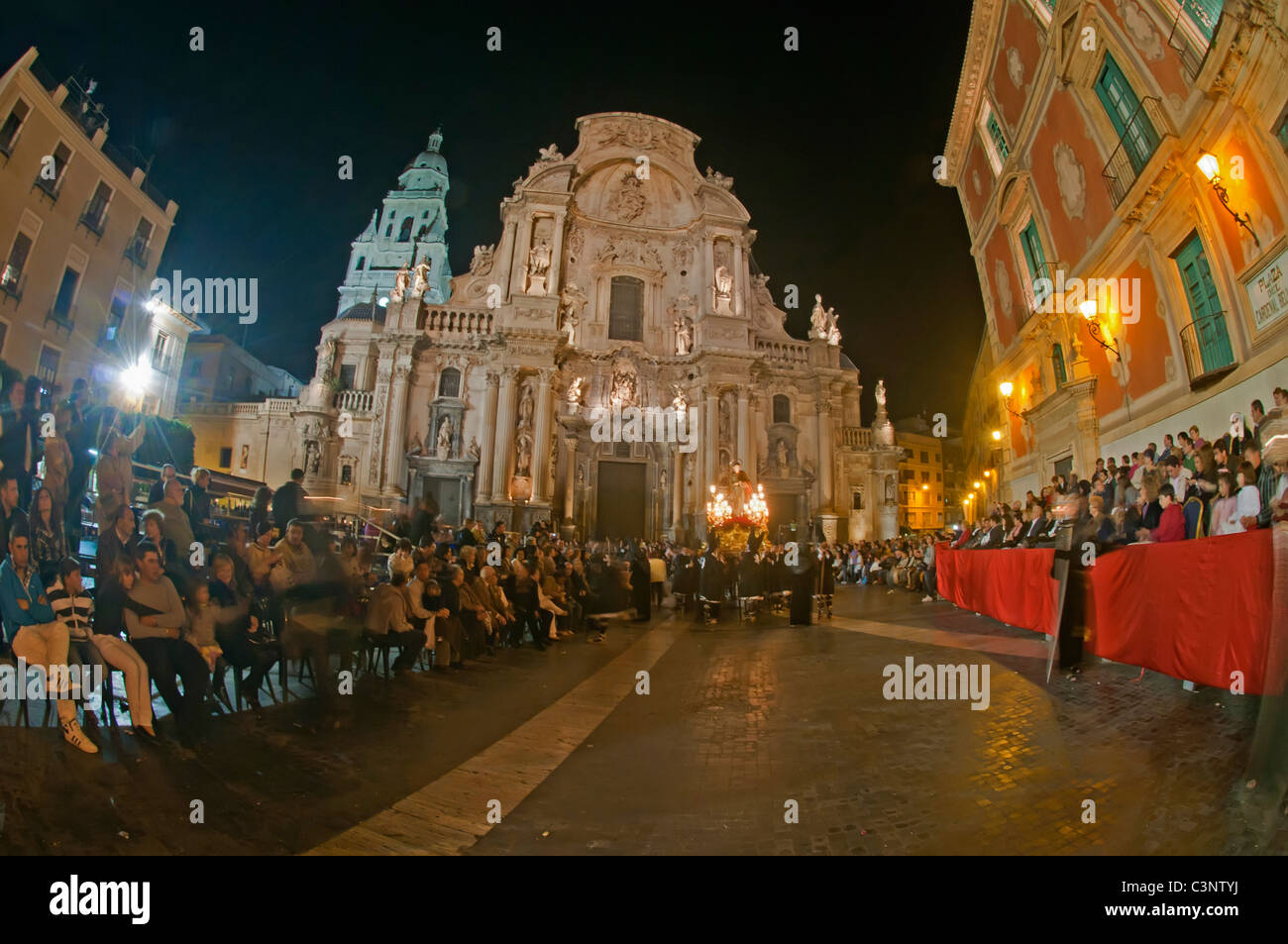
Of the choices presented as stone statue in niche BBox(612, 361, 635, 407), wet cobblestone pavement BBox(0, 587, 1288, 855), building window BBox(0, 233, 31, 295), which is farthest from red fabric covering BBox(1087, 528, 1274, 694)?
stone statue in niche BBox(612, 361, 635, 407)

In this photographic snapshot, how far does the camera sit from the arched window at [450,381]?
85.6ft

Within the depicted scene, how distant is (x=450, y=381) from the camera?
1032 inches

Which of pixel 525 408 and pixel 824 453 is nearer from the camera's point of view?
pixel 525 408

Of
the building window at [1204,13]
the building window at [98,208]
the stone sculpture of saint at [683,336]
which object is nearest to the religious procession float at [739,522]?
the stone sculpture of saint at [683,336]

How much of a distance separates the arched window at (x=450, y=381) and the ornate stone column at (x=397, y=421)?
4.77 ft

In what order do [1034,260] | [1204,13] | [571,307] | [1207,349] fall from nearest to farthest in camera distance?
[1204,13], [1207,349], [1034,260], [571,307]

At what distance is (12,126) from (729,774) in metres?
16.7

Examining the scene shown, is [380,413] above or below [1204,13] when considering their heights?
below

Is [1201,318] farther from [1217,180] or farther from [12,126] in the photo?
[12,126]

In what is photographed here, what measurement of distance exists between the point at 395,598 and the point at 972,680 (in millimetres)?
6608

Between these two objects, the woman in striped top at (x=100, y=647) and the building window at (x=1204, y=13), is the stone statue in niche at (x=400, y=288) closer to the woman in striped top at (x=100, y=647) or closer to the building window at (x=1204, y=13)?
the woman in striped top at (x=100, y=647)

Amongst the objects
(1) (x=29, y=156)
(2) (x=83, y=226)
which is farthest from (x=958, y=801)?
(2) (x=83, y=226)

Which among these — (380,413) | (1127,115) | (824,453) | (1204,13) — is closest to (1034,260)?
(1127,115)

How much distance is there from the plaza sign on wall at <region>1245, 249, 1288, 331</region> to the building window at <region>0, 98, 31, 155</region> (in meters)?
21.7
